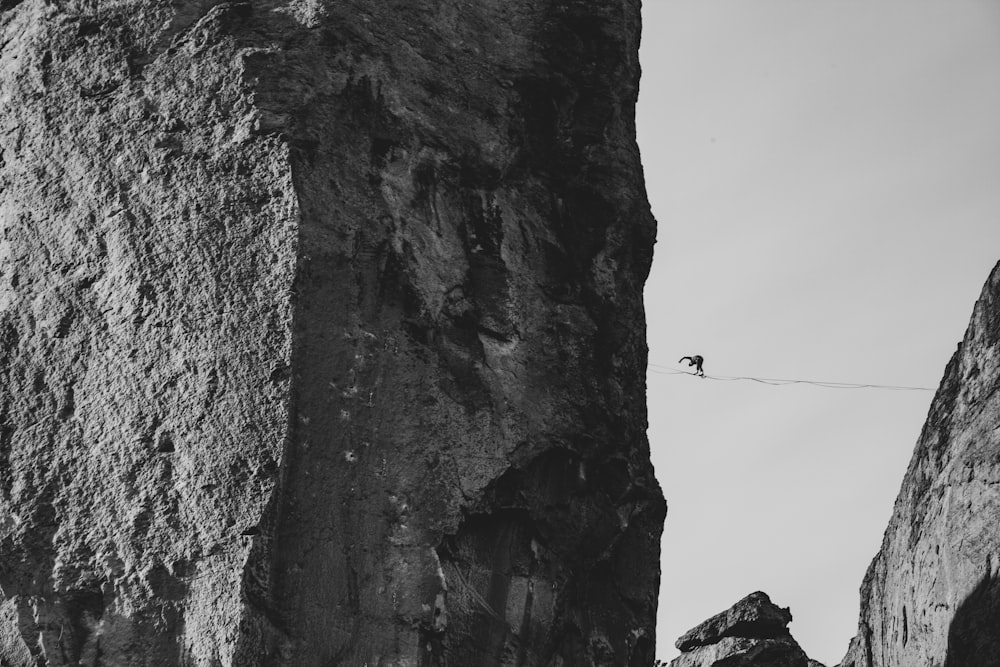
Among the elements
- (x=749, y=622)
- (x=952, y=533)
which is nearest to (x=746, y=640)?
(x=749, y=622)

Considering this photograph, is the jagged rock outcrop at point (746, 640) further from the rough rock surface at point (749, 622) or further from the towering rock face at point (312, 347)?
the towering rock face at point (312, 347)

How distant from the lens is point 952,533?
942cm

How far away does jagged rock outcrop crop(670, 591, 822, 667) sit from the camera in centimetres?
1361

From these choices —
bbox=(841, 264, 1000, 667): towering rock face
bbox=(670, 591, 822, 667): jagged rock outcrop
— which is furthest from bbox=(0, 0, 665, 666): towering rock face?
bbox=(670, 591, 822, 667): jagged rock outcrop

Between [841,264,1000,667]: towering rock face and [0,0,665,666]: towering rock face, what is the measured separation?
2245 millimetres

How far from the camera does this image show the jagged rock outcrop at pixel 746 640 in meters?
13.6

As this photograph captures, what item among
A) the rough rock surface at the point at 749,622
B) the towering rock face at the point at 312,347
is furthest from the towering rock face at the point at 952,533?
the rough rock surface at the point at 749,622

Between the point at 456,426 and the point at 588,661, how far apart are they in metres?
1.23

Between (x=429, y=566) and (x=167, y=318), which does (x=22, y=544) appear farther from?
(x=429, y=566)

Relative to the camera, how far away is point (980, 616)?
29.4 feet

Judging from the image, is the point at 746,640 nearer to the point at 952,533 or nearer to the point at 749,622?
the point at 749,622

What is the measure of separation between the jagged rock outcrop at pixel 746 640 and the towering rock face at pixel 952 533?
3208mm

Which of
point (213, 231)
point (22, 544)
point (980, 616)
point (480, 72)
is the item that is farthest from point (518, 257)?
point (980, 616)

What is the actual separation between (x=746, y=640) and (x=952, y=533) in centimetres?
460
